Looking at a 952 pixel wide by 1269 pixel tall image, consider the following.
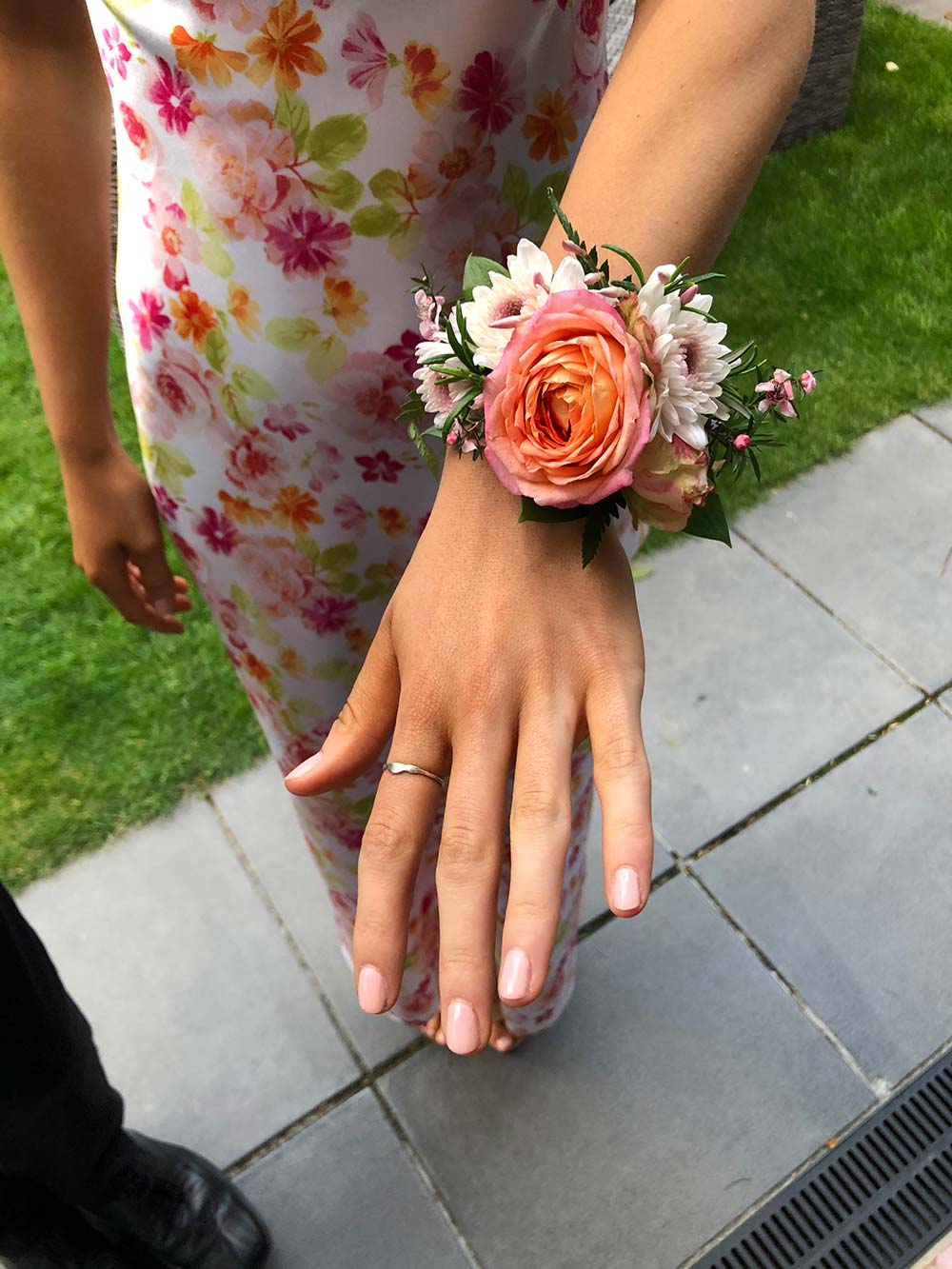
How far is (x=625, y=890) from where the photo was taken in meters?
0.63

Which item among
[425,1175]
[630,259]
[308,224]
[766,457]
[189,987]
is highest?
[630,259]

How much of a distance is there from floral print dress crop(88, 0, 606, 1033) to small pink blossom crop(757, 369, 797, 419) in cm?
32

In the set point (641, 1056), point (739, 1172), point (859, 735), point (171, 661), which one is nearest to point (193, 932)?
point (171, 661)

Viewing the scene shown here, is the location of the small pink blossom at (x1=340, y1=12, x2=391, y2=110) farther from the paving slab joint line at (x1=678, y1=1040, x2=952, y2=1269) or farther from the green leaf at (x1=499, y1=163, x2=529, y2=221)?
the paving slab joint line at (x1=678, y1=1040, x2=952, y2=1269)

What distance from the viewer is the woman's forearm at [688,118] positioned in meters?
0.69

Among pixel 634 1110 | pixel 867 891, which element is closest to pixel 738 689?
pixel 867 891

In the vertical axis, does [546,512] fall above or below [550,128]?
below

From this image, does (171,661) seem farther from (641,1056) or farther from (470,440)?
(470,440)

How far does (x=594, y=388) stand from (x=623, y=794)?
0.27 metres

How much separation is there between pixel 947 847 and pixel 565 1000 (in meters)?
0.88

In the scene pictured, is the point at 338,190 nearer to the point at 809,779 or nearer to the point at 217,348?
the point at 217,348

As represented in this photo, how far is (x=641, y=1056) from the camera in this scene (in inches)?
69.6

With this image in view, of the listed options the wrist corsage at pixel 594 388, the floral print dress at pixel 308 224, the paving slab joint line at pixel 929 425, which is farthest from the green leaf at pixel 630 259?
the paving slab joint line at pixel 929 425

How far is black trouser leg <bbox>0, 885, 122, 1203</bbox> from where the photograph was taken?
108 cm
